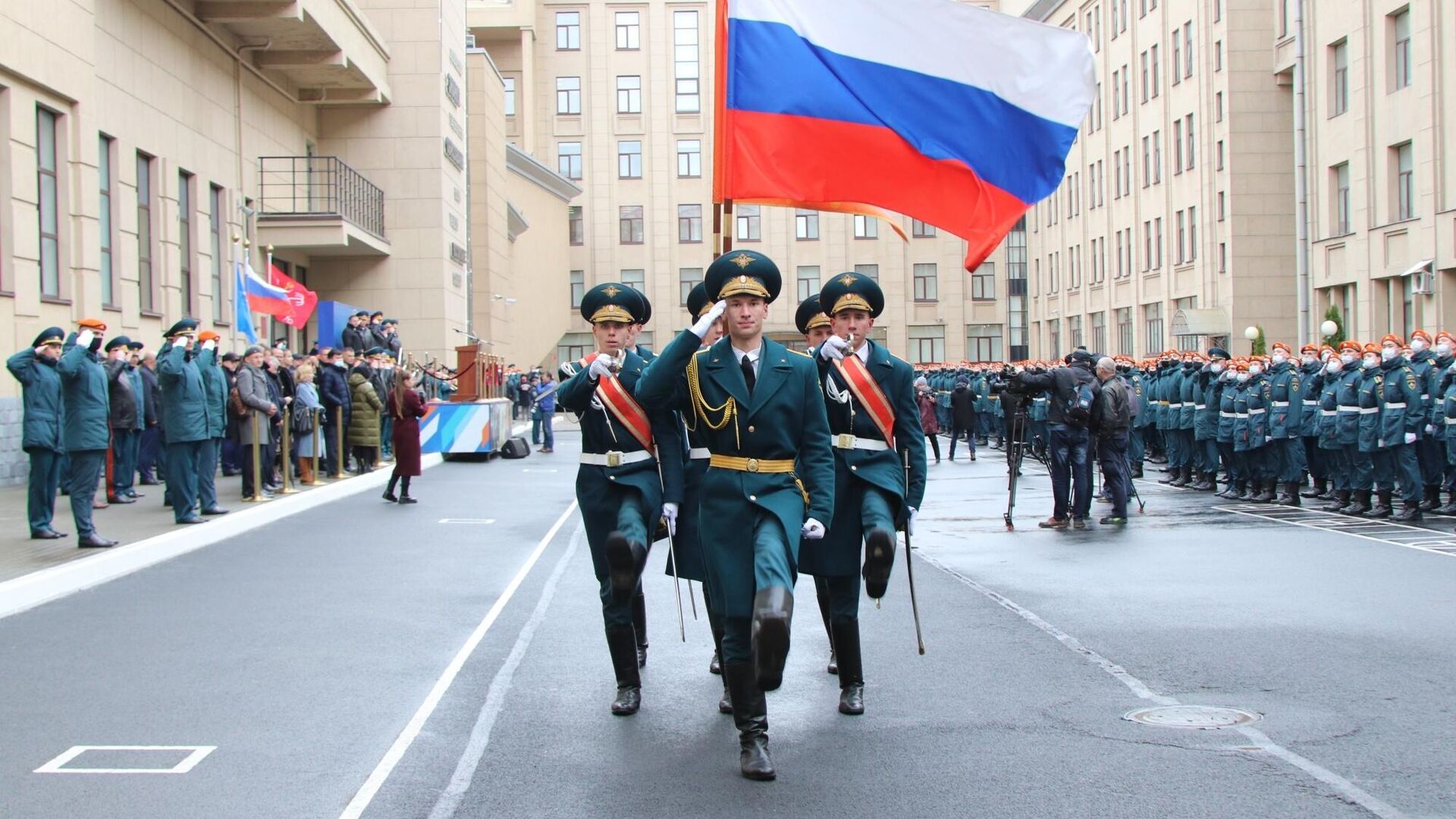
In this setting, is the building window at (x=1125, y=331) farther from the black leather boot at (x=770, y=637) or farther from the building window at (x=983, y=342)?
the black leather boot at (x=770, y=637)

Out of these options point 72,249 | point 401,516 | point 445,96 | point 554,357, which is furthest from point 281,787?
point 554,357

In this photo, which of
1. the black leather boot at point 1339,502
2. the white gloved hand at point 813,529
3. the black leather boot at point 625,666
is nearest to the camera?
the white gloved hand at point 813,529

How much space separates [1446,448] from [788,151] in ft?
36.9

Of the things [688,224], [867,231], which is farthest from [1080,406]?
[867,231]

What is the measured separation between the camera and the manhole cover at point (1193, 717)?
672 cm

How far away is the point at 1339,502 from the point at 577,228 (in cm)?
6232

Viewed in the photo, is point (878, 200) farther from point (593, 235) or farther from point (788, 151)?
point (593, 235)

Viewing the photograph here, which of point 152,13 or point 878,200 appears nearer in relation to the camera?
point 878,200

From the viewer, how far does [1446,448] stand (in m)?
16.7

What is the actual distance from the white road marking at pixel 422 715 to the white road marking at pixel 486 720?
0.24 m

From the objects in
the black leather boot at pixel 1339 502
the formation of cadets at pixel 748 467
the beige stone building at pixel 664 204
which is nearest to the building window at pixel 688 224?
the beige stone building at pixel 664 204

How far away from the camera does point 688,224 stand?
258 ft

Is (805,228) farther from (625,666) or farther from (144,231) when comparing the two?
(625,666)

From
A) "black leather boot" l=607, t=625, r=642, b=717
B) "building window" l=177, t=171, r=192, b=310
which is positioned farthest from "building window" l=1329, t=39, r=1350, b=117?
"black leather boot" l=607, t=625, r=642, b=717
